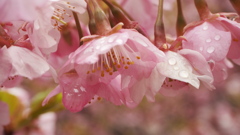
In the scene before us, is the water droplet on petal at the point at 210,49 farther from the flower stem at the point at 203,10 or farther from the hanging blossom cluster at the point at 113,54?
the flower stem at the point at 203,10

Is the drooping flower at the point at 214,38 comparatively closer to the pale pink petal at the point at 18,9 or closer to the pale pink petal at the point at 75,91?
the pale pink petal at the point at 75,91

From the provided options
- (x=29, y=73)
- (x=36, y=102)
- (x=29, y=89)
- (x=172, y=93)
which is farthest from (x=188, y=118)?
(x=29, y=73)

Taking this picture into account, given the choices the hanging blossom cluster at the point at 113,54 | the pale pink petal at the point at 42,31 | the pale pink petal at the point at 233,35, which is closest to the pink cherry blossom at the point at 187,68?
the hanging blossom cluster at the point at 113,54

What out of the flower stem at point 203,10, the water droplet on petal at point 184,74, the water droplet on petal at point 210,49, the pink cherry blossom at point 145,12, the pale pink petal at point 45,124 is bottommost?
the pale pink petal at point 45,124

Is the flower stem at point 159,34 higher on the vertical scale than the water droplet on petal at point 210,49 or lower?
lower

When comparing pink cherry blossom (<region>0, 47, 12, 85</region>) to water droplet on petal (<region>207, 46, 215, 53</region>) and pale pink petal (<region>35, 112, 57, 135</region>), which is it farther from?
pale pink petal (<region>35, 112, 57, 135</region>)

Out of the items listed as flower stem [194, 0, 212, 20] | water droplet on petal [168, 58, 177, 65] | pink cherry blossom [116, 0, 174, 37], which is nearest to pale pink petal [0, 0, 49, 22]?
water droplet on petal [168, 58, 177, 65]

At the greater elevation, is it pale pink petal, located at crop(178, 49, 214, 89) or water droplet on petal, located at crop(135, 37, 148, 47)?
water droplet on petal, located at crop(135, 37, 148, 47)

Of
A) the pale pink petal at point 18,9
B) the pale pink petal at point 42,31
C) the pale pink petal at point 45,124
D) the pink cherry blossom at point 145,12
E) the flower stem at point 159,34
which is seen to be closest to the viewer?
the pale pink petal at point 18,9

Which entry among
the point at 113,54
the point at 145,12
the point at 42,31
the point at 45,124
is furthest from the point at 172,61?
the point at 45,124

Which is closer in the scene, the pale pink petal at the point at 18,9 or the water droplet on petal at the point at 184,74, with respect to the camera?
the pale pink petal at the point at 18,9

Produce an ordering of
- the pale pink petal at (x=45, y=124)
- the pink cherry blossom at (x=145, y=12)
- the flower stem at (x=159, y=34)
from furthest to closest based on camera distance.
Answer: the pale pink petal at (x=45, y=124) < the pink cherry blossom at (x=145, y=12) < the flower stem at (x=159, y=34)
